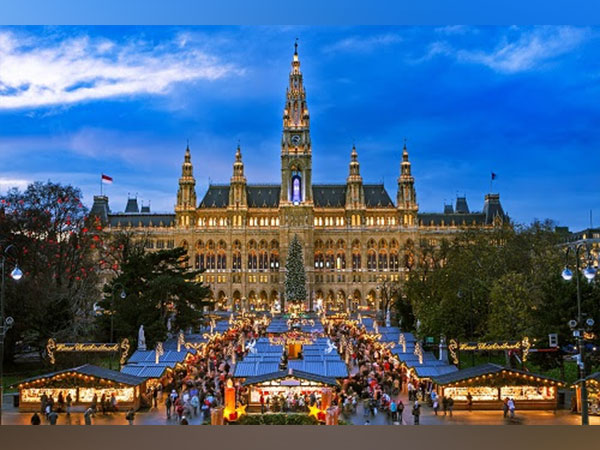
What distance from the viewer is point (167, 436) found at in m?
16.8

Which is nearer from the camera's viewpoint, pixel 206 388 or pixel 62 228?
pixel 206 388

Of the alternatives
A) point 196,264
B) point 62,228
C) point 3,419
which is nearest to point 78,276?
point 62,228

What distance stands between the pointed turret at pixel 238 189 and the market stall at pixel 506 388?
70876 mm

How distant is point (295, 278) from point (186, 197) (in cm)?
2219

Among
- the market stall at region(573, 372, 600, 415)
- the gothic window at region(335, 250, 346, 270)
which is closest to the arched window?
the gothic window at region(335, 250, 346, 270)

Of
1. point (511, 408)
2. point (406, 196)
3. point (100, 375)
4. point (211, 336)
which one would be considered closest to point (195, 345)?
point (211, 336)

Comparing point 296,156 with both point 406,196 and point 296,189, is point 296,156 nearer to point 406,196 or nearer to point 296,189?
point 296,189

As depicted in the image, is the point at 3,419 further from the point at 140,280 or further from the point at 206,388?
the point at 140,280

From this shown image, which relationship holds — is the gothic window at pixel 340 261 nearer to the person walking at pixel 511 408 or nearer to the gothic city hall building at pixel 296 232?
the gothic city hall building at pixel 296 232

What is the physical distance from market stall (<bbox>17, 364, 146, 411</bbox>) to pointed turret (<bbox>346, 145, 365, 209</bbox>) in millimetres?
71219

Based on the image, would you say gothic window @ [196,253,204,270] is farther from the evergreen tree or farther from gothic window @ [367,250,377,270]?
the evergreen tree

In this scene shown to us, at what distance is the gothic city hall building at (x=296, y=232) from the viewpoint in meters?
89.5

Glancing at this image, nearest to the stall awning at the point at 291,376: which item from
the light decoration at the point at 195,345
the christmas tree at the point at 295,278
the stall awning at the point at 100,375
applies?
the stall awning at the point at 100,375

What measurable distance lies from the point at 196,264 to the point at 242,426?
74.1m
